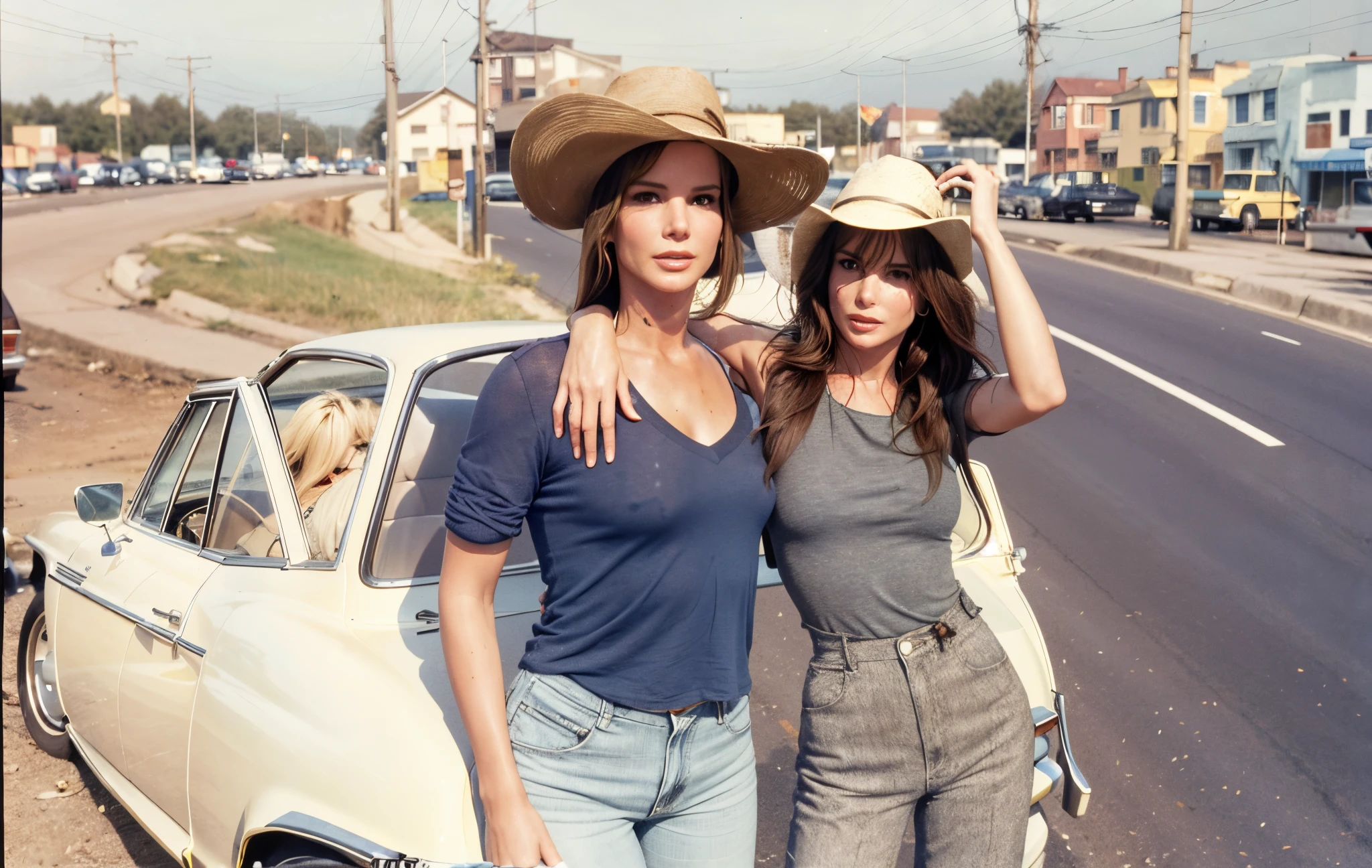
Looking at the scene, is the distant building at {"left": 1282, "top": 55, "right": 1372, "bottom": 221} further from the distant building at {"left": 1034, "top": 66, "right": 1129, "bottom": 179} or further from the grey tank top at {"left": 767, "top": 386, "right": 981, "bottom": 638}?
the grey tank top at {"left": 767, "top": 386, "right": 981, "bottom": 638}

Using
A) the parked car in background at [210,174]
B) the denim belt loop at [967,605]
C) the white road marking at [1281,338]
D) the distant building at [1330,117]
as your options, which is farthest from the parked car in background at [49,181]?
the denim belt loop at [967,605]

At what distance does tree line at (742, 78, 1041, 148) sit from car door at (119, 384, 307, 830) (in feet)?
338

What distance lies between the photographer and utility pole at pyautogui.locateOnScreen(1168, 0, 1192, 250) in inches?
1005

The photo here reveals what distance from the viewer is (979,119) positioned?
10725cm

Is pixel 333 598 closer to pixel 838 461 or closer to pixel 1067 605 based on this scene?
pixel 838 461

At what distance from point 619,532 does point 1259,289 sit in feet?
63.2

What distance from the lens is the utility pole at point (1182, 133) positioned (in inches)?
1005

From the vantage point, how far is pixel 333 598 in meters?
2.84

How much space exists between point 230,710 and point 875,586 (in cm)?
160

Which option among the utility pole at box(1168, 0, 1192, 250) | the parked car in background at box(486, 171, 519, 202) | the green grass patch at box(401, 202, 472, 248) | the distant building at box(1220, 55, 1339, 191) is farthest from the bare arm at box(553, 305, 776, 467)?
the distant building at box(1220, 55, 1339, 191)

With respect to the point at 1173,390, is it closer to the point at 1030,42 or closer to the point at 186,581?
the point at 186,581

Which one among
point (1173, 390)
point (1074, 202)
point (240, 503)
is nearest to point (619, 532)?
point (240, 503)

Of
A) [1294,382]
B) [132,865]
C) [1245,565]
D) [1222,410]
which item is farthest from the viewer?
[1294,382]

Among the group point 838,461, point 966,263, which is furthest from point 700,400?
point 966,263
